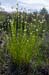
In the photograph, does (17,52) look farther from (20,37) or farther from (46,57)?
(46,57)

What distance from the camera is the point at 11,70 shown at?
5.36m

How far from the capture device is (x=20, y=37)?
533 centimetres

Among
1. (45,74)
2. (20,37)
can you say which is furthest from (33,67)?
(20,37)

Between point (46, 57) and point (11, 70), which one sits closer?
point (11, 70)

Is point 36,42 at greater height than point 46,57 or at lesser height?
greater

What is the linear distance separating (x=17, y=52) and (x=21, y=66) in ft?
0.89

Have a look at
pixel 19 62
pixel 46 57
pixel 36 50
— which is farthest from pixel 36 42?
pixel 46 57

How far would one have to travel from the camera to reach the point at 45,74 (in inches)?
212

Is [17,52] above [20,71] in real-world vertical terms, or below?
above

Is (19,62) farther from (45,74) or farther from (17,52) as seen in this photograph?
(45,74)

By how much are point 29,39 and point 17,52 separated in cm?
34

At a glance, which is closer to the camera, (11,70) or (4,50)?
(11,70)

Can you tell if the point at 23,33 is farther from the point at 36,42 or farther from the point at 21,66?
the point at 21,66

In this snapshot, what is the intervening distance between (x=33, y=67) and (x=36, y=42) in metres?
0.47
